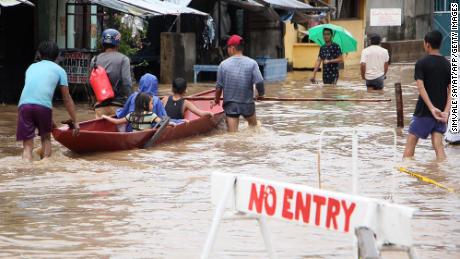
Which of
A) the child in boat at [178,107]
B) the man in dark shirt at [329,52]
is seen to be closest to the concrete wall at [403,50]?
the man in dark shirt at [329,52]

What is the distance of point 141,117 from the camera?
43.7ft

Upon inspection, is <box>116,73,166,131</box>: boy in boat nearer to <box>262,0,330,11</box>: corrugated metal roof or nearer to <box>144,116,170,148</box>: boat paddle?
<box>144,116,170,148</box>: boat paddle

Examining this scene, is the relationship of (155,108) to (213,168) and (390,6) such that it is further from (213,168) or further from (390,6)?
(390,6)

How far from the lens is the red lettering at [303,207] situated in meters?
4.99

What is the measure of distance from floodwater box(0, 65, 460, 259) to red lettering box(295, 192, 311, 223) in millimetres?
2755

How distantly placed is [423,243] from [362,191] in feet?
7.66

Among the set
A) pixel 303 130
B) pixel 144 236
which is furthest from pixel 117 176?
pixel 303 130

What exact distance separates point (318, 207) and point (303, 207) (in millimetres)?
96

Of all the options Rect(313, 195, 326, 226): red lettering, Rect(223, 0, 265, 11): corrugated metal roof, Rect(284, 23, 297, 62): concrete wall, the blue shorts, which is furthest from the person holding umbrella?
Rect(313, 195, 326, 226): red lettering

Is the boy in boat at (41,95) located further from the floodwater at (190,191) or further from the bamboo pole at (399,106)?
the bamboo pole at (399,106)

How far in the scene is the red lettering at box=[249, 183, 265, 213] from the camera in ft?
17.2

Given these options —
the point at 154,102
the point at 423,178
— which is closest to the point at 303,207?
the point at 423,178

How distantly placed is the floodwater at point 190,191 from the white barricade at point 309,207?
243 centimetres

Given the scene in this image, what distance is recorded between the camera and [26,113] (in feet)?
38.6
